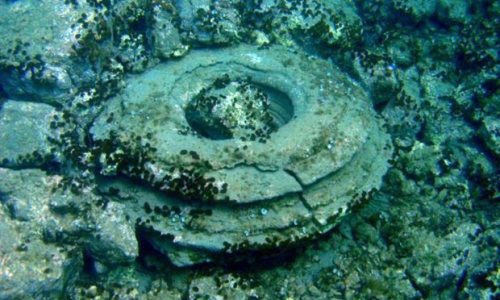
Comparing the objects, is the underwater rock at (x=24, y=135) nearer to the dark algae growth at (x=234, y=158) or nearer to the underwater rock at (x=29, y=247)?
the dark algae growth at (x=234, y=158)

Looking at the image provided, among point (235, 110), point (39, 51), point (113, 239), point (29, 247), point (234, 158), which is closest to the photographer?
point (29, 247)

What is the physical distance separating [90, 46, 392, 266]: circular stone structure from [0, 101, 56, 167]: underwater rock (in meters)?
1.14

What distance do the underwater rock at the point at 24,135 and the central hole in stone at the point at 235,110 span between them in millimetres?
3038

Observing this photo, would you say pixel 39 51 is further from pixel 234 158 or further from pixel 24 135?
pixel 234 158

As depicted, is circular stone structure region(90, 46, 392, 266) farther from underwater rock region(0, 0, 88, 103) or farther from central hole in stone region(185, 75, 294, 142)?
underwater rock region(0, 0, 88, 103)

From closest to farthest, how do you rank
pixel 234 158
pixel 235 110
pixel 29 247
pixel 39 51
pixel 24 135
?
pixel 29 247 → pixel 234 158 → pixel 24 135 → pixel 235 110 → pixel 39 51

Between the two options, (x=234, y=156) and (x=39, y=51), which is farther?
(x=39, y=51)

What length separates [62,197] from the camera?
7707mm

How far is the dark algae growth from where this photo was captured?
7723 mm

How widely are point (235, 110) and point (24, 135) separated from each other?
4.42m

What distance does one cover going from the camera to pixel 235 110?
9547 mm

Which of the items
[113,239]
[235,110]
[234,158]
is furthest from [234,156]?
[113,239]

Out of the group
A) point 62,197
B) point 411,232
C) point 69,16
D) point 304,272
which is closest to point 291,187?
point 304,272

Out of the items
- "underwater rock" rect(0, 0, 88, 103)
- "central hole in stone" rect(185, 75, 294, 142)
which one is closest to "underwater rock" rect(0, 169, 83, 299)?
"underwater rock" rect(0, 0, 88, 103)
